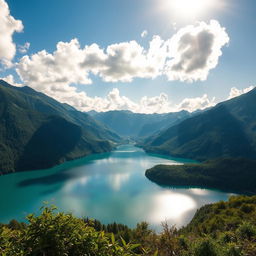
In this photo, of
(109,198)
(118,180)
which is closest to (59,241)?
(109,198)

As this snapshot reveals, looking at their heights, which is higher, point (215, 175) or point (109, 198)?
point (109, 198)

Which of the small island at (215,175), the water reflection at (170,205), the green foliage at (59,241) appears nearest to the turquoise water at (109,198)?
the water reflection at (170,205)

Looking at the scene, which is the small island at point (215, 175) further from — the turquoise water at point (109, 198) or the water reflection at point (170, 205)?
the water reflection at point (170, 205)

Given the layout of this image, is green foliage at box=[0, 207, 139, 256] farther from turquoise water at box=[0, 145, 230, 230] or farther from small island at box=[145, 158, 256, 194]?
small island at box=[145, 158, 256, 194]

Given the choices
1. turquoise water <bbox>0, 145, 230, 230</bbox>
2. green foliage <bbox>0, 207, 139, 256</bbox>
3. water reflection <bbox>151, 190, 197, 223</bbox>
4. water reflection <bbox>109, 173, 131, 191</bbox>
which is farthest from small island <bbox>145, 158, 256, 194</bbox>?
green foliage <bbox>0, 207, 139, 256</bbox>

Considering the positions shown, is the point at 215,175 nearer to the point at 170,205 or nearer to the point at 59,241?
the point at 170,205

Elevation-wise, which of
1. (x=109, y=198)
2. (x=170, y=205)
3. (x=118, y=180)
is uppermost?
(x=118, y=180)

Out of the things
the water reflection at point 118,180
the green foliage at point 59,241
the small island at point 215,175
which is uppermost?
the green foliage at point 59,241

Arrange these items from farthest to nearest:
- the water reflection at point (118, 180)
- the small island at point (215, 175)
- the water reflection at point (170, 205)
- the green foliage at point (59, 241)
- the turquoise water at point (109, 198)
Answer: the small island at point (215, 175)
the water reflection at point (118, 180)
the water reflection at point (170, 205)
the turquoise water at point (109, 198)
the green foliage at point (59, 241)

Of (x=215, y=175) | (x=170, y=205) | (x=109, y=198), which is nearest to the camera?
(x=170, y=205)
